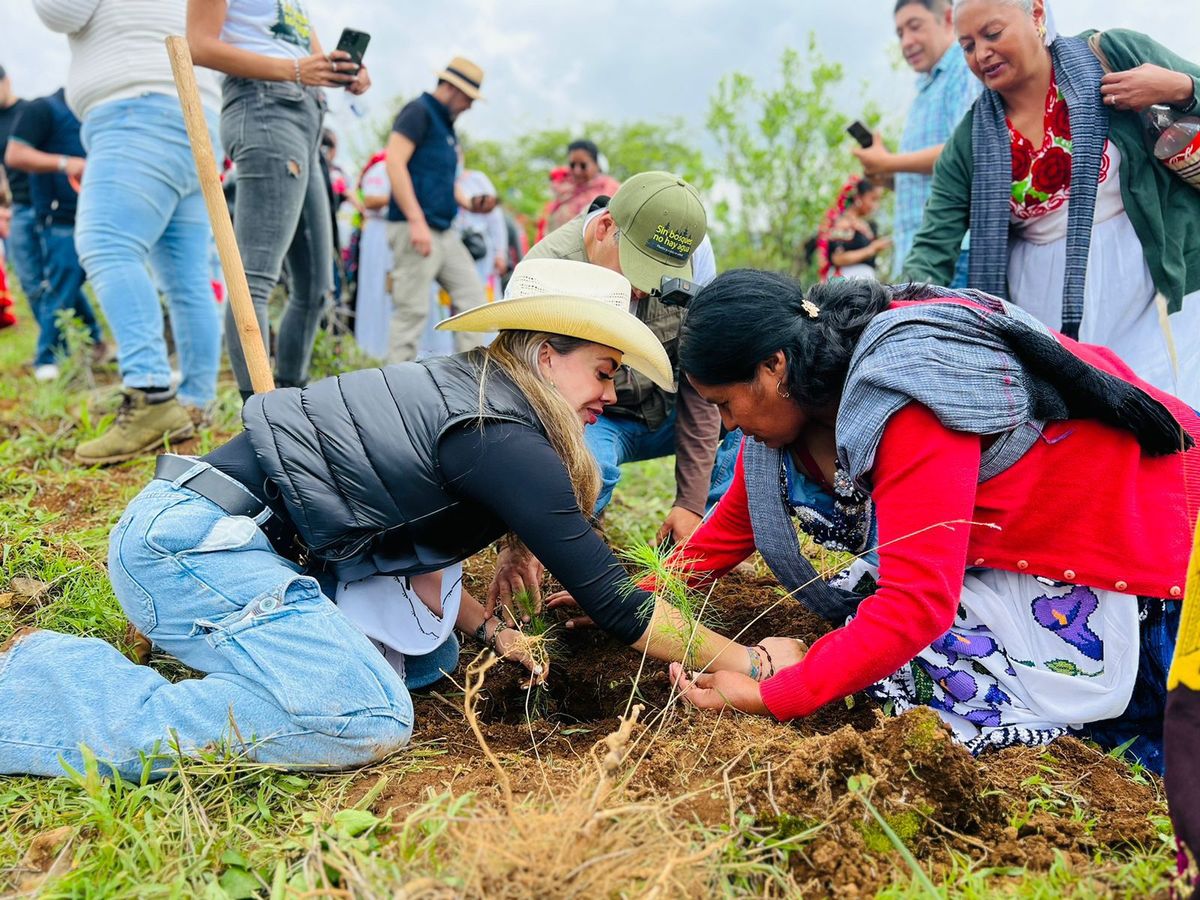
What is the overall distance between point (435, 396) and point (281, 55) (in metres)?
2.16

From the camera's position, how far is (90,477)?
3.72 metres

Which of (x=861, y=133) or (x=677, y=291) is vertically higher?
(x=861, y=133)

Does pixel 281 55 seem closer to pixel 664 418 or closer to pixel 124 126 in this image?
pixel 124 126

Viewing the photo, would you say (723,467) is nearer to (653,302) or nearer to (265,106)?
(653,302)

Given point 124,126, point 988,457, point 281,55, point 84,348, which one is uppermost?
point 281,55

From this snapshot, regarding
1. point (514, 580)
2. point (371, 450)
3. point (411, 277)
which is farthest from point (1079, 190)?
point (411, 277)

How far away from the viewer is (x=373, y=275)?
6.22 metres

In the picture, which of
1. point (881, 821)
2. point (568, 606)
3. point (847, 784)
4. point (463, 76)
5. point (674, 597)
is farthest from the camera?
point (463, 76)

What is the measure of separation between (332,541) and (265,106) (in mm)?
2142

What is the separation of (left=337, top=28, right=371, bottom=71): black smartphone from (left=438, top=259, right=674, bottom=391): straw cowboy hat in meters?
1.52

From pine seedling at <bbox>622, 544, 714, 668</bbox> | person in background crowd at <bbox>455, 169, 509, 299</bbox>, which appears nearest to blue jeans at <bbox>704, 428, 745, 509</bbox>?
pine seedling at <bbox>622, 544, 714, 668</bbox>

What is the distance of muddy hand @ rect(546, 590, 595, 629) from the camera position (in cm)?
270

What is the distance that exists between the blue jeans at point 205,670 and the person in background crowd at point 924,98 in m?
3.07

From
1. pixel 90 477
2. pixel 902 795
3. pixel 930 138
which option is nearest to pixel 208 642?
pixel 902 795
